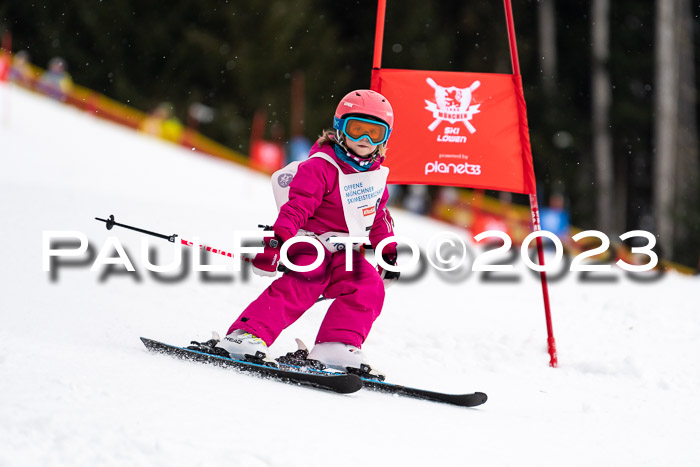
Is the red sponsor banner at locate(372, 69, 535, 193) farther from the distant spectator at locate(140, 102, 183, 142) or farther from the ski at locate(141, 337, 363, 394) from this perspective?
the distant spectator at locate(140, 102, 183, 142)

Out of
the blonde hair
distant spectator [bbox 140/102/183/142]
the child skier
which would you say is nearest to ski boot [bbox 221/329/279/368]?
the child skier

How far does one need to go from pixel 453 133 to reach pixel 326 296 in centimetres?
182

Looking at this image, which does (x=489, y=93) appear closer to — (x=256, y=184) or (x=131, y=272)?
(x=131, y=272)

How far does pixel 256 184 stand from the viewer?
61.4ft

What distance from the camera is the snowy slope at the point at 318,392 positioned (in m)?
3.31

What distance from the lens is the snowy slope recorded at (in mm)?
3309

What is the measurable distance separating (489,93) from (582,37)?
26.8m

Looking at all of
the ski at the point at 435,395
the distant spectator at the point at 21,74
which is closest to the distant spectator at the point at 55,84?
the distant spectator at the point at 21,74

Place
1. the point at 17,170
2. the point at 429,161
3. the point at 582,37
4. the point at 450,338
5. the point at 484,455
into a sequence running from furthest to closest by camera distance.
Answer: the point at 582,37
the point at 17,170
the point at 450,338
the point at 429,161
the point at 484,455

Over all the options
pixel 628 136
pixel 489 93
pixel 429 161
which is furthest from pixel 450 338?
pixel 628 136

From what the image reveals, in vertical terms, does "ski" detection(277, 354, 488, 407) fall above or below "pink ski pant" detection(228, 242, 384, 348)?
below

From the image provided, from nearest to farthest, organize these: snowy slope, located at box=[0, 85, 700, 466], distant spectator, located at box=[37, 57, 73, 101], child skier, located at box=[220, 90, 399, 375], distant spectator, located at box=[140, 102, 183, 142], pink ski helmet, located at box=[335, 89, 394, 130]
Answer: snowy slope, located at box=[0, 85, 700, 466] → child skier, located at box=[220, 90, 399, 375] → pink ski helmet, located at box=[335, 89, 394, 130] → distant spectator, located at box=[140, 102, 183, 142] → distant spectator, located at box=[37, 57, 73, 101]

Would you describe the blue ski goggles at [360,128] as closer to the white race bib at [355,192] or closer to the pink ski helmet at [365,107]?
the pink ski helmet at [365,107]

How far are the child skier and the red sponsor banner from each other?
1.23m
